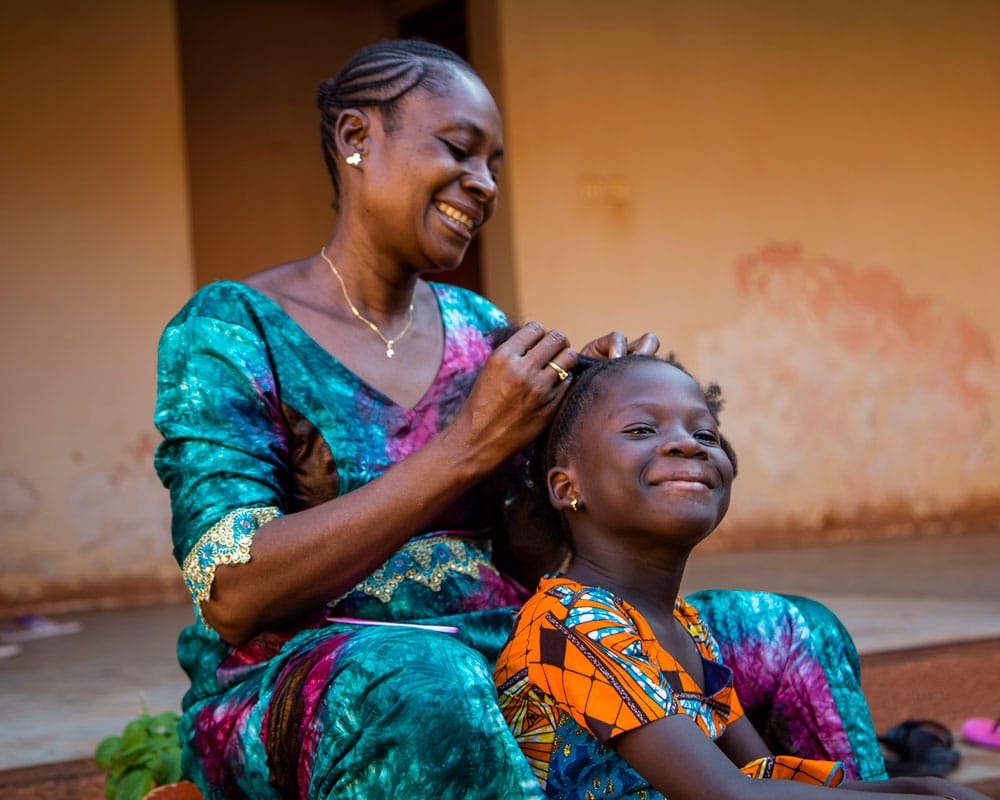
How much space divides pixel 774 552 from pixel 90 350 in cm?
331

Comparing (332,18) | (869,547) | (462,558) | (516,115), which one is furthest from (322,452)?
(332,18)

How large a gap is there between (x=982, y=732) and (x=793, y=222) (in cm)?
396

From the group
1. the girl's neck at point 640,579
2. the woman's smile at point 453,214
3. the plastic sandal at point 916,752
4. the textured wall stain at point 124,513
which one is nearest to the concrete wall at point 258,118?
the textured wall stain at point 124,513

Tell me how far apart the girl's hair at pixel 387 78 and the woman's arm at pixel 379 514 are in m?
0.55

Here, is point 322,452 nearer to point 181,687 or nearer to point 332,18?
point 181,687

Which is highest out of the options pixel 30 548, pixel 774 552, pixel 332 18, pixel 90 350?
pixel 332 18

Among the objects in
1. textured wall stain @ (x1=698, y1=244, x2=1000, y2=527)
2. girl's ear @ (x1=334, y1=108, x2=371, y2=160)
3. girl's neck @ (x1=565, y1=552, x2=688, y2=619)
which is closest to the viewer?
girl's neck @ (x1=565, y1=552, x2=688, y2=619)

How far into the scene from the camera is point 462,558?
224 centimetres

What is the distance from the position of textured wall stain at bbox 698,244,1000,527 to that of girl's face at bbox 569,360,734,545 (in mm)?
4751

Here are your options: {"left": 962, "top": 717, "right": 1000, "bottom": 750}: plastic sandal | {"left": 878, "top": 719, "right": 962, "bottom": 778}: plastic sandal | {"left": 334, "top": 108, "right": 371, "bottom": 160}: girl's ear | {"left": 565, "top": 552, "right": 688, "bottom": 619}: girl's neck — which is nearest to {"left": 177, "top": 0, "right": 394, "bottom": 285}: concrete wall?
{"left": 962, "top": 717, "right": 1000, "bottom": 750}: plastic sandal

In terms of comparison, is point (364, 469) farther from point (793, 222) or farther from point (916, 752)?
point (793, 222)

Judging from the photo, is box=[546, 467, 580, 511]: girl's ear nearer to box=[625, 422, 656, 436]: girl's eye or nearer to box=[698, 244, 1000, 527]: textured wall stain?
box=[625, 422, 656, 436]: girl's eye

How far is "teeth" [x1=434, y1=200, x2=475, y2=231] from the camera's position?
2.32m

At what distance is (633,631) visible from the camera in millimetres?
1885
